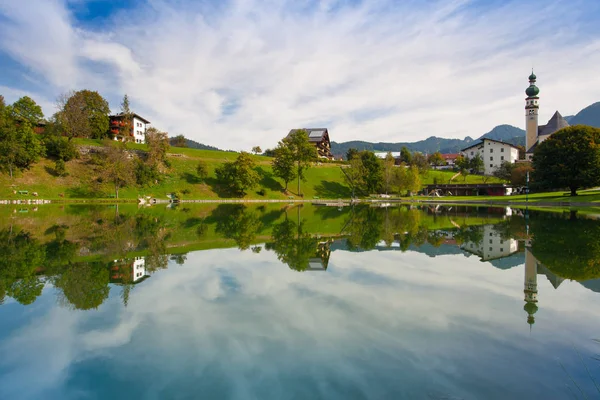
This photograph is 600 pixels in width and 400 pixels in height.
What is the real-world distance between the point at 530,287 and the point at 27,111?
9860 centimetres

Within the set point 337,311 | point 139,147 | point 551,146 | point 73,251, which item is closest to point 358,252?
point 337,311

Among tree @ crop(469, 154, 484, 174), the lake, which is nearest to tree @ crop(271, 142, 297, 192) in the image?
the lake

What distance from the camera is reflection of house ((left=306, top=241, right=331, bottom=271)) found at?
12134 millimetres

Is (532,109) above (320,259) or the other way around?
above

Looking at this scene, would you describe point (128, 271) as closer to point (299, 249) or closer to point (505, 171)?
point (299, 249)

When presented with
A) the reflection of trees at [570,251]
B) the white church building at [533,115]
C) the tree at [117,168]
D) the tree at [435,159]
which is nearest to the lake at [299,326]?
the reflection of trees at [570,251]

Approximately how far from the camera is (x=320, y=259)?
13.6 metres

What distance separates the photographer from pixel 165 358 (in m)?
5.64

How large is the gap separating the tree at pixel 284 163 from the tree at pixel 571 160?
48376mm

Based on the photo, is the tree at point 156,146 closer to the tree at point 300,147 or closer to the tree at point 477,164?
the tree at point 300,147

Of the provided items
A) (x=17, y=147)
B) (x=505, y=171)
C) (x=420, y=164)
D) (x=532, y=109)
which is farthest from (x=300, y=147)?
(x=532, y=109)

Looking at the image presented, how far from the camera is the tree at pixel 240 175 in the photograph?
76562 millimetres

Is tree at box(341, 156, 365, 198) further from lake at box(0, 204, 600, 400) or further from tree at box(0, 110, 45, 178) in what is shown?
lake at box(0, 204, 600, 400)

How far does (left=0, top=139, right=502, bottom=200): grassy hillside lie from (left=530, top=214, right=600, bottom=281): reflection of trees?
209 ft
